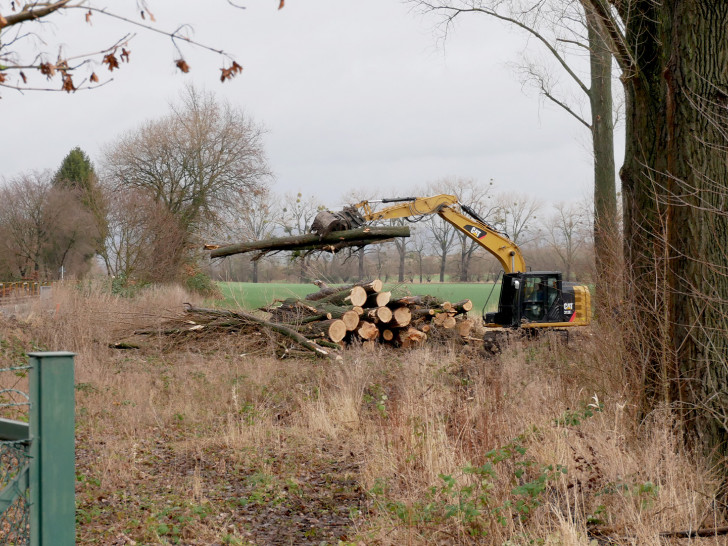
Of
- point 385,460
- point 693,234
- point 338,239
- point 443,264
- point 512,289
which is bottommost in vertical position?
point 385,460

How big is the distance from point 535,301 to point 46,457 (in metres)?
15.4

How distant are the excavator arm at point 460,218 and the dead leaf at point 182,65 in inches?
511

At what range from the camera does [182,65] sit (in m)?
3.66

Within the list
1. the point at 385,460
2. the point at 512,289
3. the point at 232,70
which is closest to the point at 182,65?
the point at 232,70

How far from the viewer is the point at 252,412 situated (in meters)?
9.88

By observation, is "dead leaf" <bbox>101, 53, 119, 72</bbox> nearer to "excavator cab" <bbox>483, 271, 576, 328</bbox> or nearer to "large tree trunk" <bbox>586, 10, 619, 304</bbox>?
"large tree trunk" <bbox>586, 10, 619, 304</bbox>

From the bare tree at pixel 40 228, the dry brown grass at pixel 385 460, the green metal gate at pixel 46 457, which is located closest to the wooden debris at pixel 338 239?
the dry brown grass at pixel 385 460

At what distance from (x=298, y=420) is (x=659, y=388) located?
15.2 ft

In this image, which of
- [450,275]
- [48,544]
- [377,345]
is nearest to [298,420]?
[48,544]

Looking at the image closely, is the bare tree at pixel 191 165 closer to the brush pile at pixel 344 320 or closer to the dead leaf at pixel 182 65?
the brush pile at pixel 344 320

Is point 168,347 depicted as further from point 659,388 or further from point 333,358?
point 659,388

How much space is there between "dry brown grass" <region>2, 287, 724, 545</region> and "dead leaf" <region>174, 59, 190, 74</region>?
10.6ft

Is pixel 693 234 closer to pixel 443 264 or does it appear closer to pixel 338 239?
pixel 338 239

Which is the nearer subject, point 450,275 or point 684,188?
point 684,188
